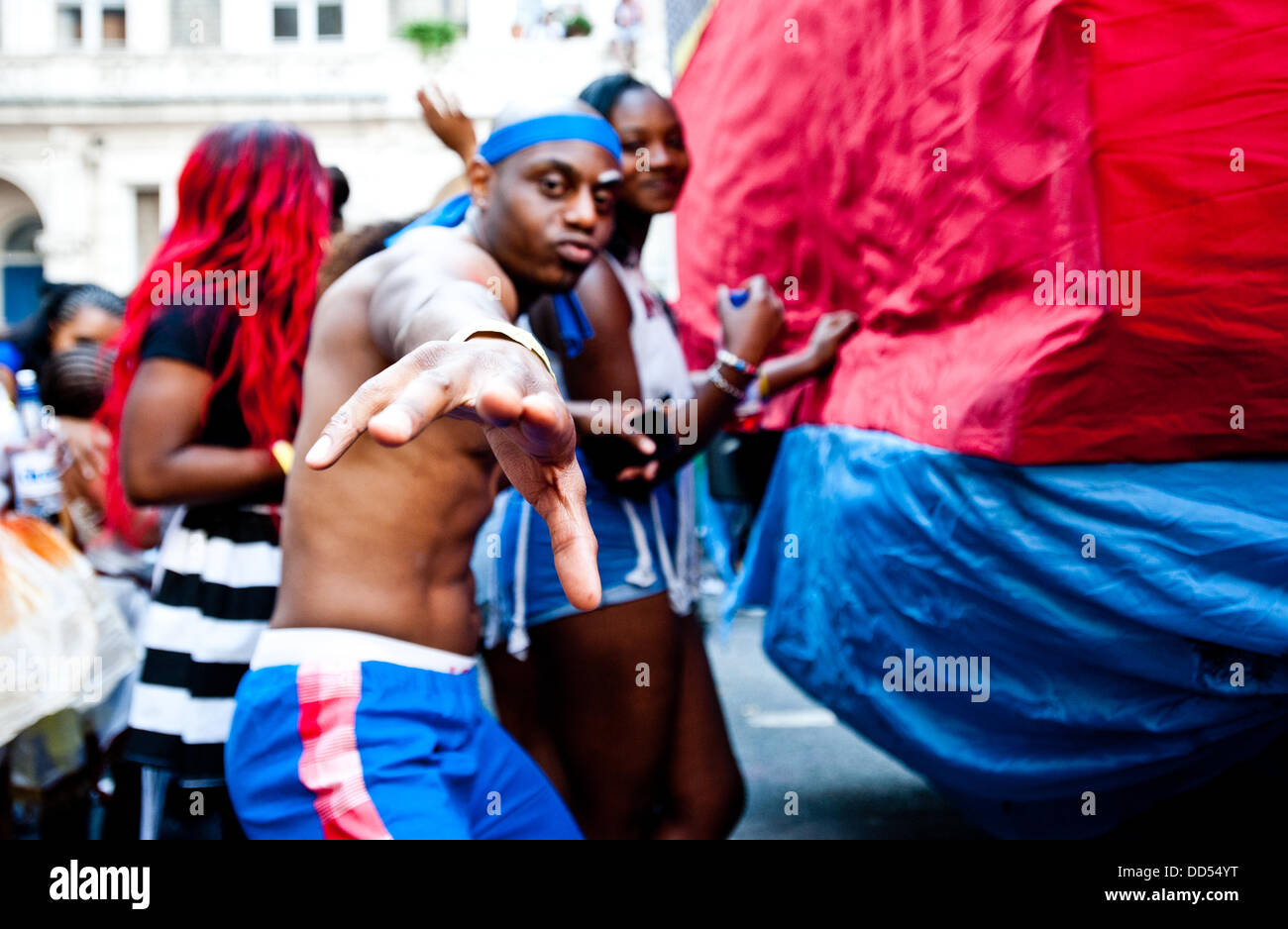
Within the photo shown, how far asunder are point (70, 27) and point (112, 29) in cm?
80

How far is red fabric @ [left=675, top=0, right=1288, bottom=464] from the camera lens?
1.54 meters

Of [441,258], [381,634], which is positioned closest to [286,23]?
[441,258]

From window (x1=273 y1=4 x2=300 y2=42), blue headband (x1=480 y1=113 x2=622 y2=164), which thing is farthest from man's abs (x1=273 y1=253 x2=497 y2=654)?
window (x1=273 y1=4 x2=300 y2=42)

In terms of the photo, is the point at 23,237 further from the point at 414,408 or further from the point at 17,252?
the point at 414,408

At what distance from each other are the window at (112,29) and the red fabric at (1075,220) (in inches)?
712

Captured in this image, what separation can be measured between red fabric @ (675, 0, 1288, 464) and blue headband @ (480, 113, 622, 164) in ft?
2.01

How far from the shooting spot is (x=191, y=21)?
16984 mm

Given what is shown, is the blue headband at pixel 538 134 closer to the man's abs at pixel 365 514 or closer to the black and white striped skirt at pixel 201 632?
the man's abs at pixel 365 514

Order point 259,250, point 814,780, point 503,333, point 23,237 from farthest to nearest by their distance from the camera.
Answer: point 23,237, point 814,780, point 259,250, point 503,333

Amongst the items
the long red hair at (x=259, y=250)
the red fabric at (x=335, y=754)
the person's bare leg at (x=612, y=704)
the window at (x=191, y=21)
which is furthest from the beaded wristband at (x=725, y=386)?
the window at (x=191, y=21)

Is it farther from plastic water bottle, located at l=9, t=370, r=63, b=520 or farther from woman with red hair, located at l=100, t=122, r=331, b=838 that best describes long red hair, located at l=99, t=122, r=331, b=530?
plastic water bottle, located at l=9, t=370, r=63, b=520

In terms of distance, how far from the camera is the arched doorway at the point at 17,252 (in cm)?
1778

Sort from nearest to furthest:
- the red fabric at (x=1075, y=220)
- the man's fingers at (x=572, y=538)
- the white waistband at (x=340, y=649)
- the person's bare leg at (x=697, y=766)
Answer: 1. the man's fingers at (x=572, y=538)
2. the red fabric at (x=1075, y=220)
3. the white waistband at (x=340, y=649)
4. the person's bare leg at (x=697, y=766)
